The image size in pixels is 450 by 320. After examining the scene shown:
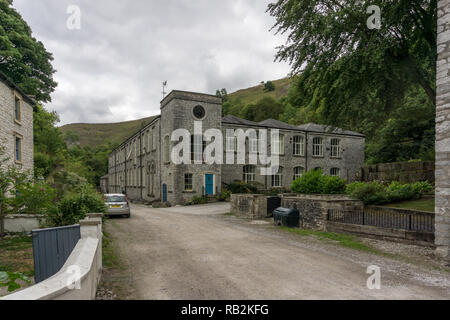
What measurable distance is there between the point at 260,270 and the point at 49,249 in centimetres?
448

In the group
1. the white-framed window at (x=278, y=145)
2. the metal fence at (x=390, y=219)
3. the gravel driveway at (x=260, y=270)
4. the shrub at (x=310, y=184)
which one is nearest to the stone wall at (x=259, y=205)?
the shrub at (x=310, y=184)

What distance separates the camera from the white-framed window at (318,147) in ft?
111

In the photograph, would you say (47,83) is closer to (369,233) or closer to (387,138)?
(369,233)

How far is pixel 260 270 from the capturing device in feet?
20.8

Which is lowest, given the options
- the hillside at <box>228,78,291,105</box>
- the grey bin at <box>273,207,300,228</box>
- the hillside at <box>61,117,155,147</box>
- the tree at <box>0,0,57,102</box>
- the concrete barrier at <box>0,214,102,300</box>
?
the grey bin at <box>273,207,300,228</box>

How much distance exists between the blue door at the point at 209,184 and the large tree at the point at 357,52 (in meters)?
13.9

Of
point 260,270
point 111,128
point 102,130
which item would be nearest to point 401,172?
point 260,270

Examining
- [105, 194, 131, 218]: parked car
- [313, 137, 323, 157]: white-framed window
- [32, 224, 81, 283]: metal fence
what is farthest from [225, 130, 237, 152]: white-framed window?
[32, 224, 81, 283]: metal fence

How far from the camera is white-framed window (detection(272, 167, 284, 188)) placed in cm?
3081

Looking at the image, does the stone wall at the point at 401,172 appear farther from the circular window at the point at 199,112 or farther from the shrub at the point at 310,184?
the circular window at the point at 199,112

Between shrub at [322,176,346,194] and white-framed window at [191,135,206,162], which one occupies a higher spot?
white-framed window at [191,135,206,162]

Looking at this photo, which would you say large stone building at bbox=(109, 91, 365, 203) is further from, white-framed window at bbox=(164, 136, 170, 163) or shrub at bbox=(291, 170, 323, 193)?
shrub at bbox=(291, 170, 323, 193)

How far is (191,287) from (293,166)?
28.1 m

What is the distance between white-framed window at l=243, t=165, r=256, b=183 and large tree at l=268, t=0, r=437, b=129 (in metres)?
15.6
